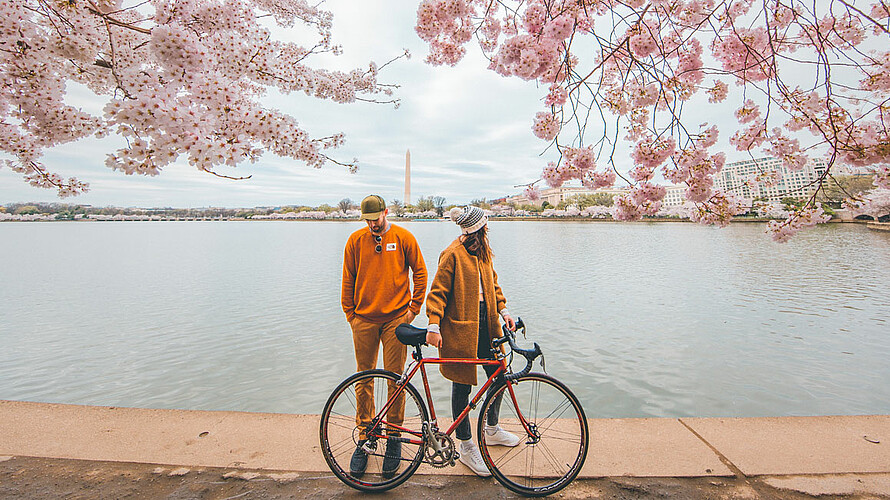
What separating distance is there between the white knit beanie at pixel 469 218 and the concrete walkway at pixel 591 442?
1.55 metres

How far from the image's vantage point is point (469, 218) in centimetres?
272

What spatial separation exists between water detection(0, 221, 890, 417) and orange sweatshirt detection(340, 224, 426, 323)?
2276 mm

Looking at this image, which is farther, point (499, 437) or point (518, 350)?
point (499, 437)

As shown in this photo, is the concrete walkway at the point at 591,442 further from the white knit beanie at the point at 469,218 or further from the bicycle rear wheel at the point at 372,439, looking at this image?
the white knit beanie at the point at 469,218

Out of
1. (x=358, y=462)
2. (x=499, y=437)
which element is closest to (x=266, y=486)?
(x=358, y=462)

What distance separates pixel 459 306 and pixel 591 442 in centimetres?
133

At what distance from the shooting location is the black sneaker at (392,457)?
240cm

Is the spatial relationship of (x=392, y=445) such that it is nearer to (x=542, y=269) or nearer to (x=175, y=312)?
(x=175, y=312)

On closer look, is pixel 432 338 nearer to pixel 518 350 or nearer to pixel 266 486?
pixel 518 350

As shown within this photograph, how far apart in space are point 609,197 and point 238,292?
4040 inches

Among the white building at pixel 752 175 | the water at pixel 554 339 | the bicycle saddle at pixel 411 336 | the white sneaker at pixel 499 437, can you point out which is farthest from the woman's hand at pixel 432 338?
the white building at pixel 752 175

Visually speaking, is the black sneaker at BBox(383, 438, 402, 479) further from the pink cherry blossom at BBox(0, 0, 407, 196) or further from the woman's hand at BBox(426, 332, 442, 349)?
the pink cherry blossom at BBox(0, 0, 407, 196)

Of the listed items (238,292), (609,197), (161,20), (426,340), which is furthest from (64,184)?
(609,197)

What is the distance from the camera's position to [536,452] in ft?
8.26
